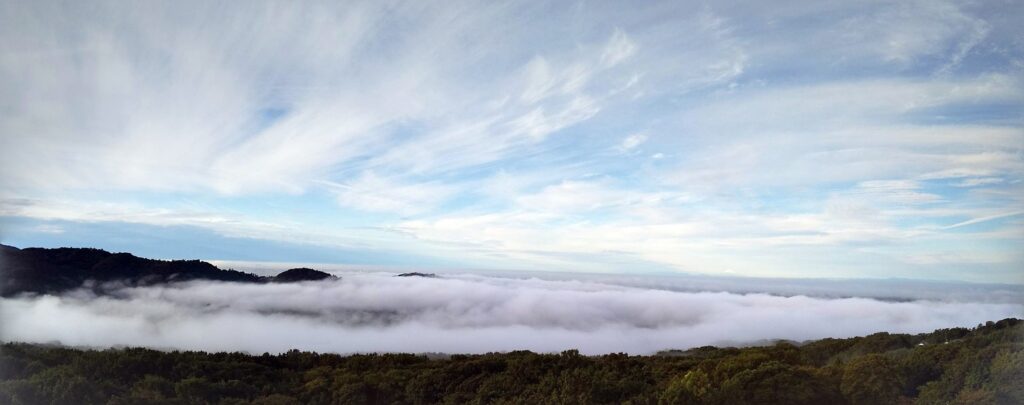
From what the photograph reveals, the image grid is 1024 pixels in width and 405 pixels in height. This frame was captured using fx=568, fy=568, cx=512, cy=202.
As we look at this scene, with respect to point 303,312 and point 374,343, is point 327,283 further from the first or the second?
point 374,343

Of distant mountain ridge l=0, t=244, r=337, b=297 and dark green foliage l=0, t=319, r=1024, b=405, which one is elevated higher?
distant mountain ridge l=0, t=244, r=337, b=297

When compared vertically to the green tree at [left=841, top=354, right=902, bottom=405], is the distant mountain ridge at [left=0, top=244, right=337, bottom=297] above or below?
above

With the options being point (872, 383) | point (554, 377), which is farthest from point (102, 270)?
point (872, 383)

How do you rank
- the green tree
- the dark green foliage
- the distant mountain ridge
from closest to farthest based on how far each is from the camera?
the dark green foliage
the green tree
the distant mountain ridge

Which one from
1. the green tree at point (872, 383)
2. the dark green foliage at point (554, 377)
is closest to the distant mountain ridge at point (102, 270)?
the dark green foliage at point (554, 377)

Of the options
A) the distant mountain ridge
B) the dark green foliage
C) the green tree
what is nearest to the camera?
the dark green foliage

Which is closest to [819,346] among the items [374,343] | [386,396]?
[386,396]

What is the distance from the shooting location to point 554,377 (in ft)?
54.5

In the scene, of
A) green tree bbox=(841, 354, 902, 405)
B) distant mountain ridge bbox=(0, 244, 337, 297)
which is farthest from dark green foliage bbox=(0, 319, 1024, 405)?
distant mountain ridge bbox=(0, 244, 337, 297)

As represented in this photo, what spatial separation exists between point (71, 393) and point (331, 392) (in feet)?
19.7

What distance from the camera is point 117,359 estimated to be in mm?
16406

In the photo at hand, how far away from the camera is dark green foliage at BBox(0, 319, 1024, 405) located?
10930 mm

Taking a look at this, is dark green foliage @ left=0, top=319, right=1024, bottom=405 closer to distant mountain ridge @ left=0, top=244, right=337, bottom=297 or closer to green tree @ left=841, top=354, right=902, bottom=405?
green tree @ left=841, top=354, right=902, bottom=405

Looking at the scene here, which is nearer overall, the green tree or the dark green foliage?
the dark green foliage
